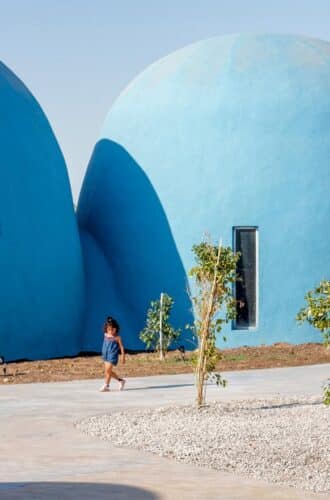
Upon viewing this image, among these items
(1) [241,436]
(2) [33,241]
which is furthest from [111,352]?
(2) [33,241]

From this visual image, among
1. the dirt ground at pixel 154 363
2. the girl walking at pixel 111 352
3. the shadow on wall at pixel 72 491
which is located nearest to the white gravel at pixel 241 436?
the shadow on wall at pixel 72 491

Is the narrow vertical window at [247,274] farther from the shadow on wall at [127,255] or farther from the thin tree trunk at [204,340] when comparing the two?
the thin tree trunk at [204,340]

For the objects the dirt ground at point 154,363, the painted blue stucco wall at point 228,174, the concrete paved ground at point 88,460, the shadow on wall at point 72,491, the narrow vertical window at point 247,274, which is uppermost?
the painted blue stucco wall at point 228,174

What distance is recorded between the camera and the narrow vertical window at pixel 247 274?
26.0 meters

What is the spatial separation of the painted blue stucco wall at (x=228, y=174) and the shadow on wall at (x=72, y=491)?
17719 millimetres

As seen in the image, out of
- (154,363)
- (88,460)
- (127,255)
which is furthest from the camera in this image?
(127,255)

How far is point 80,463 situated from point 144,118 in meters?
18.6

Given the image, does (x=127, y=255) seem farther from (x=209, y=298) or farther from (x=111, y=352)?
(x=209, y=298)

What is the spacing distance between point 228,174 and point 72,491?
1839 cm

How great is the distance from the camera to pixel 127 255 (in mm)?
27250

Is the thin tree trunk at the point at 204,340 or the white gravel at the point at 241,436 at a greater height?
the thin tree trunk at the point at 204,340

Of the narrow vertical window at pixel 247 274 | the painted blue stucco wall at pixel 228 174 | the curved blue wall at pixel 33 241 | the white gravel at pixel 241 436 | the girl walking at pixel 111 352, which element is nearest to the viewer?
the white gravel at pixel 241 436

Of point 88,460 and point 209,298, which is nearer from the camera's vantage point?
point 88,460

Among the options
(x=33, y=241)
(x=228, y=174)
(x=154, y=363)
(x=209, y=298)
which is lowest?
(x=154, y=363)
